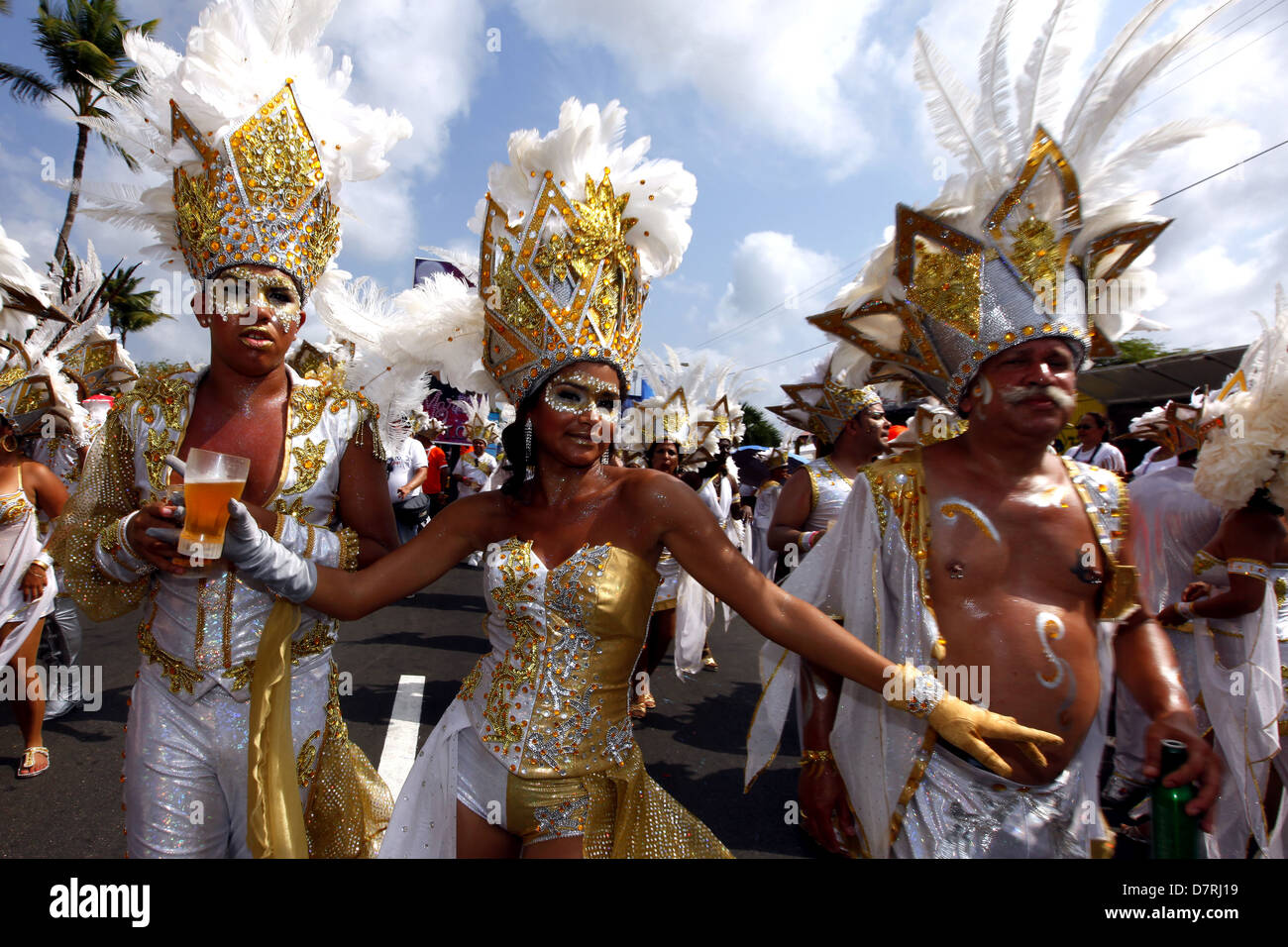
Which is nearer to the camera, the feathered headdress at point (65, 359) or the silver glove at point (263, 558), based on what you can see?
the silver glove at point (263, 558)

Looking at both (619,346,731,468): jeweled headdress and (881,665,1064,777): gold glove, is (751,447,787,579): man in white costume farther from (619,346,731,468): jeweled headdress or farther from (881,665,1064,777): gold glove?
(881,665,1064,777): gold glove

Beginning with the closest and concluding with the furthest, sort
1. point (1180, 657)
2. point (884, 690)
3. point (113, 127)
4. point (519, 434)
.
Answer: point (884, 690) < point (519, 434) < point (113, 127) < point (1180, 657)

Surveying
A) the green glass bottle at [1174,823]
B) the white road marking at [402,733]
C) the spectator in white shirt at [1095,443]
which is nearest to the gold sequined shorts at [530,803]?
the green glass bottle at [1174,823]

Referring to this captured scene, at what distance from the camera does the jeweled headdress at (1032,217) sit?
2.12 metres

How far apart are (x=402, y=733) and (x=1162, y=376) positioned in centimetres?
1360

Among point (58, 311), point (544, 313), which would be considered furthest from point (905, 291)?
point (58, 311)

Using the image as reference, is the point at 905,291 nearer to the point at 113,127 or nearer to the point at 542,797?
the point at 542,797

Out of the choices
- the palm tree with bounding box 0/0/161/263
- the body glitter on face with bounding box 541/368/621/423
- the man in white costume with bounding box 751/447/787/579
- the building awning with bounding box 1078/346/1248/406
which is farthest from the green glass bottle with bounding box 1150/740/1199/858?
the palm tree with bounding box 0/0/161/263

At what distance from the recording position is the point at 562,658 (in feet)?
6.31

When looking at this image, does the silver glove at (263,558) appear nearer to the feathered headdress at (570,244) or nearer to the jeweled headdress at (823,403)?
the feathered headdress at (570,244)

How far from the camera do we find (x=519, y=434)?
6.95 ft

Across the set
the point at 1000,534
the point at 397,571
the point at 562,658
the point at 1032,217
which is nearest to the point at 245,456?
the point at 397,571

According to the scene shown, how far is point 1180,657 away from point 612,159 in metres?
4.01

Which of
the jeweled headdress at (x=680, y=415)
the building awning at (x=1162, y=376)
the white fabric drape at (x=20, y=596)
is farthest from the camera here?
the building awning at (x=1162, y=376)
